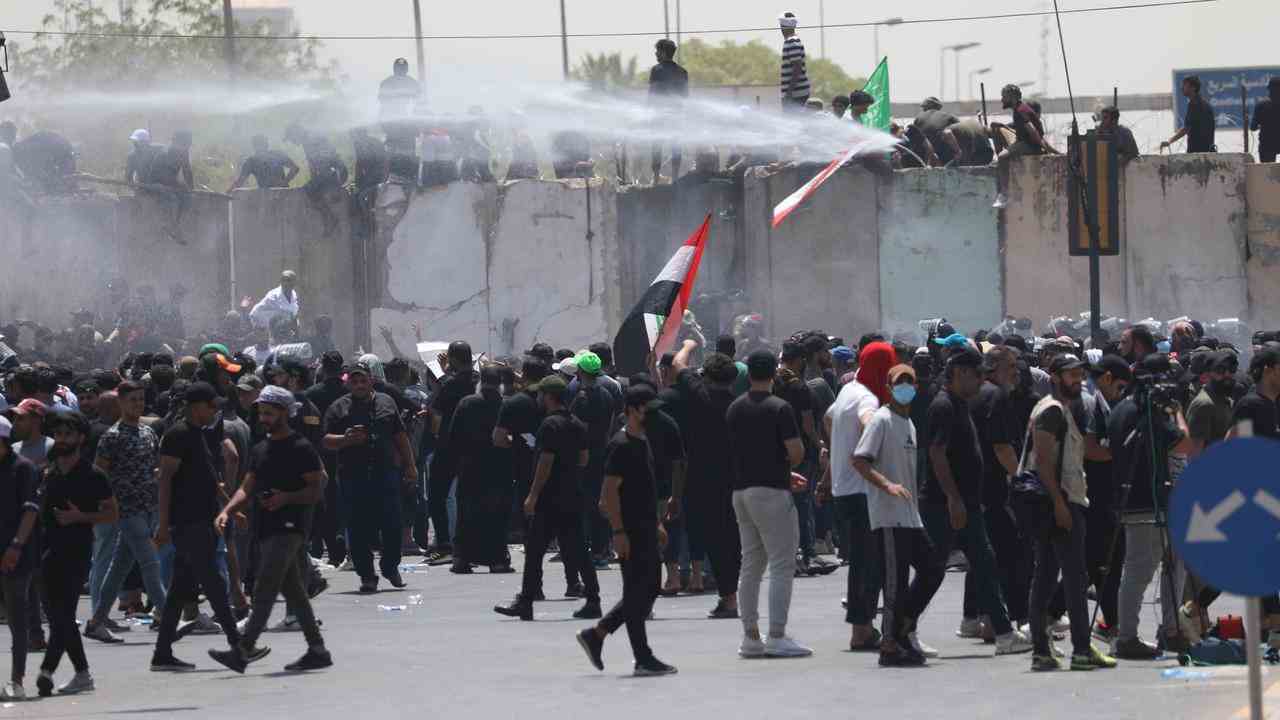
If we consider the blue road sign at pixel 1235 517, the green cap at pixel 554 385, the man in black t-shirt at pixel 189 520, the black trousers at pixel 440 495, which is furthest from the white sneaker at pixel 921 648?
the black trousers at pixel 440 495

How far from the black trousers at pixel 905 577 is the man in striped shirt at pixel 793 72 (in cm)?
1438

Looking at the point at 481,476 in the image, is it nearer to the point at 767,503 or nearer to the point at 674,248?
the point at 767,503

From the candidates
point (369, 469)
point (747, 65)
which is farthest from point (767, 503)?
point (747, 65)

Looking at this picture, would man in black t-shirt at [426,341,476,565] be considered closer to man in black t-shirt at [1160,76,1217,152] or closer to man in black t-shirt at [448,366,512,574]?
man in black t-shirt at [448,366,512,574]

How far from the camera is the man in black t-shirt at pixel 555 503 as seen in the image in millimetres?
13461

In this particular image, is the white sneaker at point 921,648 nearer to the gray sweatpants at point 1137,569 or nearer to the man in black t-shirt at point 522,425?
the gray sweatpants at point 1137,569

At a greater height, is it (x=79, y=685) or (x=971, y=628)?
(x=79, y=685)

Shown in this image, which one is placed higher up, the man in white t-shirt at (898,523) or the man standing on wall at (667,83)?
the man standing on wall at (667,83)

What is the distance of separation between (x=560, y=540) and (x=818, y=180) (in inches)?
463

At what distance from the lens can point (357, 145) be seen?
2786cm

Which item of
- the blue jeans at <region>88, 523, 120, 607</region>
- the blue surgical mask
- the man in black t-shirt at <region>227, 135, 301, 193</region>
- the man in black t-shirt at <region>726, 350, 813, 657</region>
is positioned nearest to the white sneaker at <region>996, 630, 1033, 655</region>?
the man in black t-shirt at <region>726, 350, 813, 657</region>

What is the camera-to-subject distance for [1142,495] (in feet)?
36.0

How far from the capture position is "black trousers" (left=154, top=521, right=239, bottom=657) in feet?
37.4

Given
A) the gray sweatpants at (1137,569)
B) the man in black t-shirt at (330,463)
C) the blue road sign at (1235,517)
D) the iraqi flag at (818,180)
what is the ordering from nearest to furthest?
the blue road sign at (1235,517) → the gray sweatpants at (1137,569) → the man in black t-shirt at (330,463) → the iraqi flag at (818,180)
